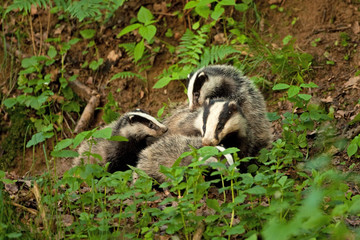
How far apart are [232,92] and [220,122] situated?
95 centimetres

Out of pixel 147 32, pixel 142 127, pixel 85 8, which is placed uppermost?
pixel 85 8

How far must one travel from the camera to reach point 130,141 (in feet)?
19.0

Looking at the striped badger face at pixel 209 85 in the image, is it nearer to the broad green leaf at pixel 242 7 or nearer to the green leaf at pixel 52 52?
the broad green leaf at pixel 242 7

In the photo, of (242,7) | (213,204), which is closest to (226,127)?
(213,204)

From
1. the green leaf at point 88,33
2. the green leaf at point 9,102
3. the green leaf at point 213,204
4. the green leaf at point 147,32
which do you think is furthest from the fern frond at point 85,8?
the green leaf at point 213,204

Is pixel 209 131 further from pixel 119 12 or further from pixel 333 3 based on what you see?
pixel 119 12

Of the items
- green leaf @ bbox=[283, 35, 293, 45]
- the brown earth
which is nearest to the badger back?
the brown earth

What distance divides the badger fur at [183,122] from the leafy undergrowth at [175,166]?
332mm

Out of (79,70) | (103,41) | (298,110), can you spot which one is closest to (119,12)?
(103,41)

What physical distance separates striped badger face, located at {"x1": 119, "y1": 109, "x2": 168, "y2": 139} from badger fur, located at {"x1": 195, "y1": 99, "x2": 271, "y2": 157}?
615mm

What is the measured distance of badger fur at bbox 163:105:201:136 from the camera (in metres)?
5.27

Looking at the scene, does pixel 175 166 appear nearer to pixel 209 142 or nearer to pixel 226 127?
pixel 209 142

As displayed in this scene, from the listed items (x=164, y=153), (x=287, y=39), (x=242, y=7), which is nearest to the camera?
(x=164, y=153)

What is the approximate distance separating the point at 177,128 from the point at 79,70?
2.86 metres
